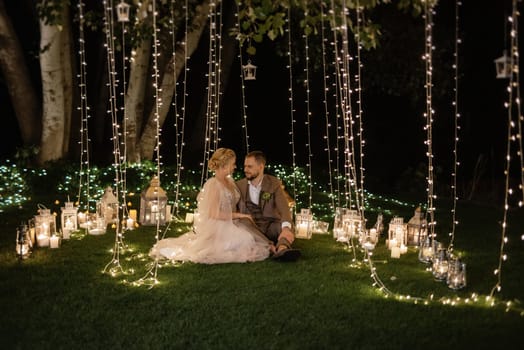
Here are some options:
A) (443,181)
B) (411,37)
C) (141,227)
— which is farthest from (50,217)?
(443,181)

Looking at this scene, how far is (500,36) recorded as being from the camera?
14.1m

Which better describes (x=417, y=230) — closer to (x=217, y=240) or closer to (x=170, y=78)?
(x=217, y=240)

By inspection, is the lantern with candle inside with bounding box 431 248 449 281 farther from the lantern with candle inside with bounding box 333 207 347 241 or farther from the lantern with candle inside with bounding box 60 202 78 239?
the lantern with candle inside with bounding box 60 202 78 239

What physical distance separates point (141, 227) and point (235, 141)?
9.53 metres

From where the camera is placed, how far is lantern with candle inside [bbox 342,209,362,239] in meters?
7.44

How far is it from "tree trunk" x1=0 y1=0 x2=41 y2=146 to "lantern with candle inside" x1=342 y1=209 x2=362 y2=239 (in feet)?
21.6

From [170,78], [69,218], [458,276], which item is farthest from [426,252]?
[170,78]

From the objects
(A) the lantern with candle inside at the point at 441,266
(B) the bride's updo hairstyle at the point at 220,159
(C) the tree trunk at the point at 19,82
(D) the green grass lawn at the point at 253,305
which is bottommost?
(D) the green grass lawn at the point at 253,305

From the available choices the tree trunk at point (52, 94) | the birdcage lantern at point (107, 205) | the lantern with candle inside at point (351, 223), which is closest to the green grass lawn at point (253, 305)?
the lantern with candle inside at point (351, 223)

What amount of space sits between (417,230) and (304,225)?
4.49 feet

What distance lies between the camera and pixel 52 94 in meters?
10.8

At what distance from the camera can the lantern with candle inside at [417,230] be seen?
7098 millimetres

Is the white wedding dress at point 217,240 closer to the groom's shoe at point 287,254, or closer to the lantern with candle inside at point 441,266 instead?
the groom's shoe at point 287,254

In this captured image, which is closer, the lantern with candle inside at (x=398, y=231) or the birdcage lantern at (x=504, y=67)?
the birdcage lantern at (x=504, y=67)
